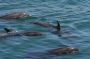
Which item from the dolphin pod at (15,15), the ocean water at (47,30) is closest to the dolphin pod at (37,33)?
the dolphin pod at (15,15)

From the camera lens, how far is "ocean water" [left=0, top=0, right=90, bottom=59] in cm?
1628

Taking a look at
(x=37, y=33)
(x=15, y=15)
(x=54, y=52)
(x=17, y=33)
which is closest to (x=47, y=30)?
(x=37, y=33)

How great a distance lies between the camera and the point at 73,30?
1892 centimetres

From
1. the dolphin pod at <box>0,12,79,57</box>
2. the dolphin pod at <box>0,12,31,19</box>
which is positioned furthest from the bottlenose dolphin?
the dolphin pod at <box>0,12,31,19</box>

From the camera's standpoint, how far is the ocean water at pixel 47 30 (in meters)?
16.3

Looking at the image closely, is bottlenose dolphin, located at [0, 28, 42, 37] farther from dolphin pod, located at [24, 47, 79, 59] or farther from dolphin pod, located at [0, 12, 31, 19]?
dolphin pod, located at [0, 12, 31, 19]

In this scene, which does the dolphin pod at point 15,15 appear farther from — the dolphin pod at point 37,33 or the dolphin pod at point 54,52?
the dolphin pod at point 54,52

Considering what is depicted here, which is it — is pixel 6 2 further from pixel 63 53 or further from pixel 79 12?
pixel 63 53

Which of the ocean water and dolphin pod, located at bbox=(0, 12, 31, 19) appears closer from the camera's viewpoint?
the ocean water

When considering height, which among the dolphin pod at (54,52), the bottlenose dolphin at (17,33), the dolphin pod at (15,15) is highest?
the dolphin pod at (15,15)

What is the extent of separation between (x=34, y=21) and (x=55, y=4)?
4.26 m

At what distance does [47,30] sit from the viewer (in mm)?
18812

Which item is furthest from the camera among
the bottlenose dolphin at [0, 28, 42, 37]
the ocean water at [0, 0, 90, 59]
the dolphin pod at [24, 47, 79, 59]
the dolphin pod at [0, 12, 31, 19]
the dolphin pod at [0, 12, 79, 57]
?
the dolphin pod at [0, 12, 31, 19]

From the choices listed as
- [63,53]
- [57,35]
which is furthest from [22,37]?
[63,53]
